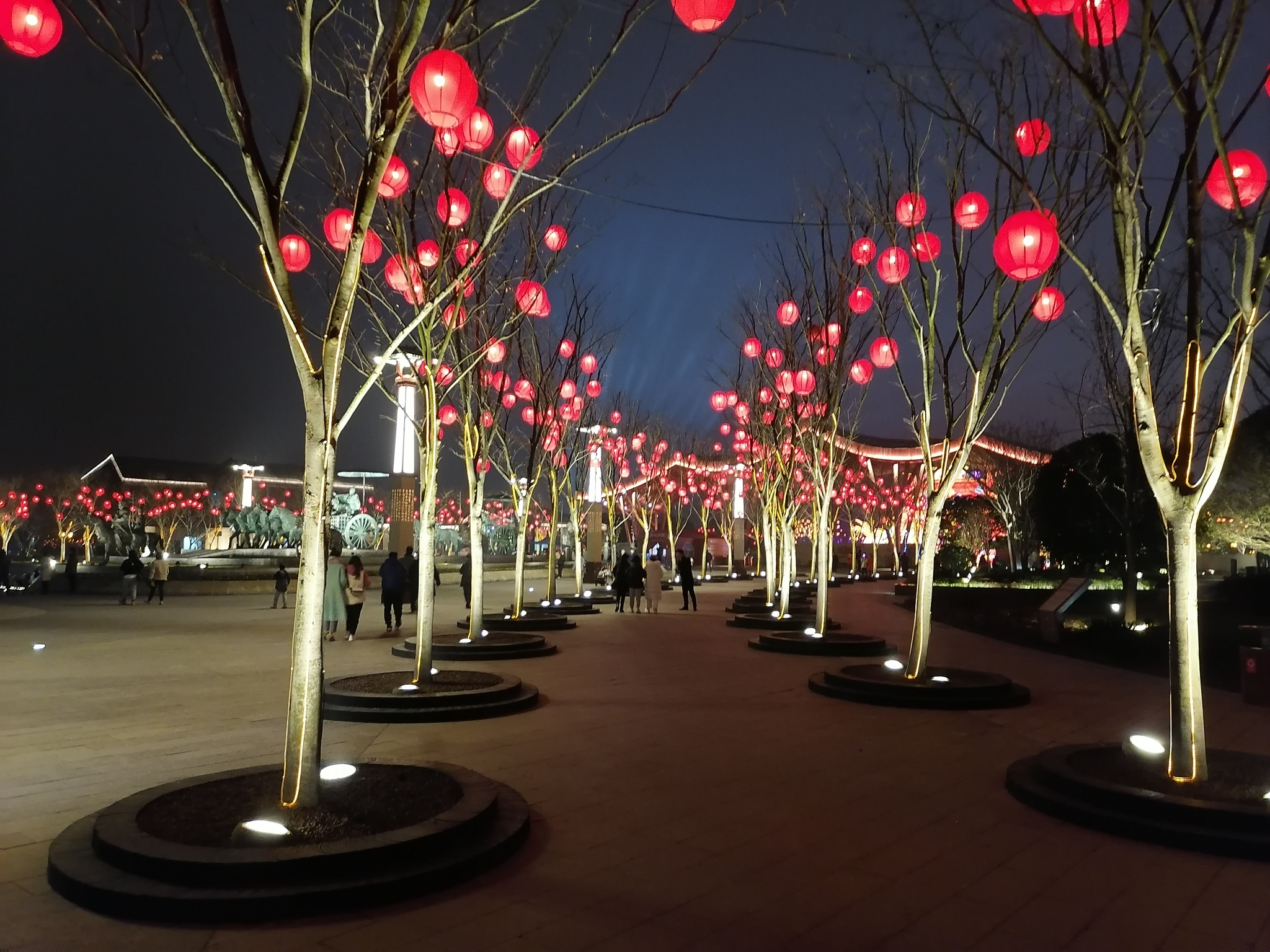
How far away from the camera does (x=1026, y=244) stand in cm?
666

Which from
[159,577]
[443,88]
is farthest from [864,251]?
[159,577]

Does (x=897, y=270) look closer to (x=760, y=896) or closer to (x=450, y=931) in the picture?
(x=760, y=896)

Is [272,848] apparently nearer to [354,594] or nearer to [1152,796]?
[1152,796]

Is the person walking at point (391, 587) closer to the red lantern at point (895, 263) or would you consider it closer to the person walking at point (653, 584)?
the person walking at point (653, 584)

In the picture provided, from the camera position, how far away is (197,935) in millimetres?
3641

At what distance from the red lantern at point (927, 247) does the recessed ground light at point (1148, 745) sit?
18.0ft

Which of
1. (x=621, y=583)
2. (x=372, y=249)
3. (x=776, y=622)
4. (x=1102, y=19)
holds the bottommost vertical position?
(x=776, y=622)

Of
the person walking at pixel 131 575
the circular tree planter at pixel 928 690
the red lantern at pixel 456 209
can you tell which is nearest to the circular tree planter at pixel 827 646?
the circular tree planter at pixel 928 690

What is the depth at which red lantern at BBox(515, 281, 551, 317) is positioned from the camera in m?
10.3

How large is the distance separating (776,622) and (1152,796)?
11.9 metres

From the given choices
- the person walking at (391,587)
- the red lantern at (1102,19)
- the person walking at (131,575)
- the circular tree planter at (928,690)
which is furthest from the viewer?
the person walking at (131,575)

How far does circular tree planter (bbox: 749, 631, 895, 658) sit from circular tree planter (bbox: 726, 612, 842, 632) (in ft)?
8.79

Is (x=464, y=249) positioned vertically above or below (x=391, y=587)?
above

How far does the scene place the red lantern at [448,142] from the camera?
7.50m
